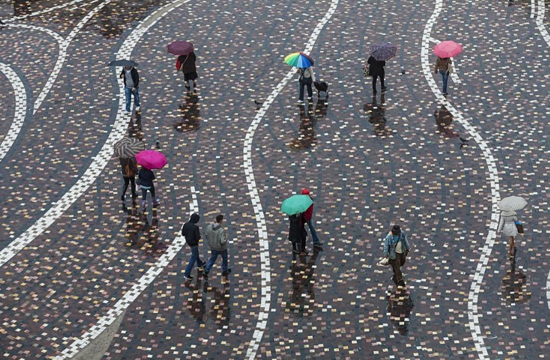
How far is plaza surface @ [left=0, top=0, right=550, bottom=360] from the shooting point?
27609 mm

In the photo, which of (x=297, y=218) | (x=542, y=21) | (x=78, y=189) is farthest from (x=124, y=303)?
(x=542, y=21)

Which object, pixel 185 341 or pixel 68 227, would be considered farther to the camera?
pixel 68 227

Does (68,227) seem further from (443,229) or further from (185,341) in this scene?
(443,229)

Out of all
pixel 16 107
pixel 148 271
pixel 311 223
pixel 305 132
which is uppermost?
pixel 16 107

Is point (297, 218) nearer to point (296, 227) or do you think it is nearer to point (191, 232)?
point (296, 227)

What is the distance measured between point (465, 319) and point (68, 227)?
35.0 feet

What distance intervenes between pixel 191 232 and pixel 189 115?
890cm

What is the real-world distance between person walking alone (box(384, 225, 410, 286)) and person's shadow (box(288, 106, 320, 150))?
7.44 metres

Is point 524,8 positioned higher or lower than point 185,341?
higher

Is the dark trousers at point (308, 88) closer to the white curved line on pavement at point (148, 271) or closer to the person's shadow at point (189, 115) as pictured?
the person's shadow at point (189, 115)

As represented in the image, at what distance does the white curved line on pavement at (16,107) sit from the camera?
118 ft

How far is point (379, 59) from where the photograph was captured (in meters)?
36.3

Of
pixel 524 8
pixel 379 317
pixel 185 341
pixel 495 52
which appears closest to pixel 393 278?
pixel 379 317

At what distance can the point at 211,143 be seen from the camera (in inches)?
1396
